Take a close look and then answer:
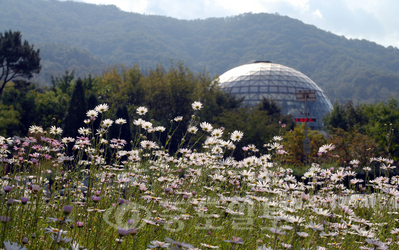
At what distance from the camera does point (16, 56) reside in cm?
2617

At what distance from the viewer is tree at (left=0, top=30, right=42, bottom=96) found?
25856mm

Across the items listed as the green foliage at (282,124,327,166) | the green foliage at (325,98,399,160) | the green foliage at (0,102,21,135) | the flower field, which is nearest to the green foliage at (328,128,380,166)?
the green foliage at (325,98,399,160)

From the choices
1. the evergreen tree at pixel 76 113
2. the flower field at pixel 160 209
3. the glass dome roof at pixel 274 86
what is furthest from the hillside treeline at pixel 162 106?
the glass dome roof at pixel 274 86

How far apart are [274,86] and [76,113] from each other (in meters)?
38.2

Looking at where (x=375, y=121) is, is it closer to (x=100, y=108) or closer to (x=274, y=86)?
(x=100, y=108)

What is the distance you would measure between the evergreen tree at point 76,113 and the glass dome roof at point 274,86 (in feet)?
102

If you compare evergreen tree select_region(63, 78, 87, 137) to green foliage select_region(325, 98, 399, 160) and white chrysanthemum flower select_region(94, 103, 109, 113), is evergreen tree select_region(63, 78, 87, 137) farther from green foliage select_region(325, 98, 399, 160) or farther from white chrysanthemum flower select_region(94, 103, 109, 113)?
green foliage select_region(325, 98, 399, 160)

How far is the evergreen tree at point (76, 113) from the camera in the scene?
52.1 feet

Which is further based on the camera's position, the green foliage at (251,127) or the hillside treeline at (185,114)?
the green foliage at (251,127)

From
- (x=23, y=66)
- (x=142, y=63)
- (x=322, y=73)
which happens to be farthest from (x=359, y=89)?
(x=23, y=66)

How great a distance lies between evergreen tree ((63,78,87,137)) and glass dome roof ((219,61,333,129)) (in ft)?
102

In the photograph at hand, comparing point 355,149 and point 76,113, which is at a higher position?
point 355,149

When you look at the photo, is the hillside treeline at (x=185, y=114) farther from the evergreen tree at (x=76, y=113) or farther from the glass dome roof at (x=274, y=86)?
the glass dome roof at (x=274, y=86)

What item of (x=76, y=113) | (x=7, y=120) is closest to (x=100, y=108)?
(x=76, y=113)
